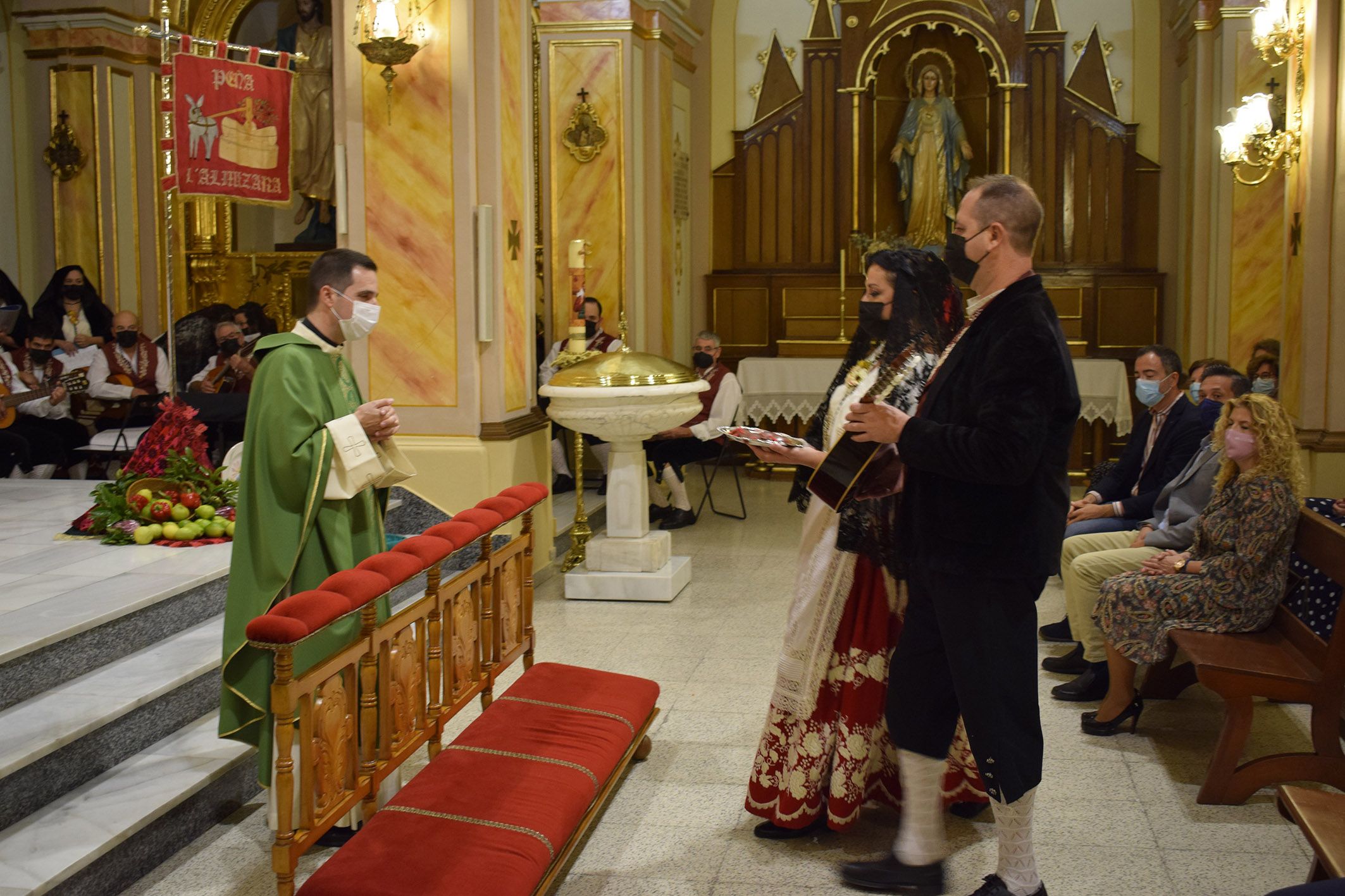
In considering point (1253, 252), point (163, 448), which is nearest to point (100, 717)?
point (163, 448)

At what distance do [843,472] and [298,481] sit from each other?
146cm

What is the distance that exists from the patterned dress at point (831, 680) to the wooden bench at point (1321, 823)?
105 centimetres

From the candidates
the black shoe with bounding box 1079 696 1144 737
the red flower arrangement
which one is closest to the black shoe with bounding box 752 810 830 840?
the black shoe with bounding box 1079 696 1144 737

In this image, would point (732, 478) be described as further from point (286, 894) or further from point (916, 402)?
point (286, 894)

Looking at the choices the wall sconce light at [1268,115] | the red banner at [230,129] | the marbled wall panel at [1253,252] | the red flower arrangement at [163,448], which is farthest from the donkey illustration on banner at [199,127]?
the marbled wall panel at [1253,252]

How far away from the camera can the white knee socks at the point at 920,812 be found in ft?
10.6

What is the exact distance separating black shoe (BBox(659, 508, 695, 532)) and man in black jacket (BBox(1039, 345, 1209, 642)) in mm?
3351

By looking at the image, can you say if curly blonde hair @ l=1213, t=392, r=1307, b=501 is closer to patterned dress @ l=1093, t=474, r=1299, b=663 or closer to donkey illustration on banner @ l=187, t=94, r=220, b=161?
patterned dress @ l=1093, t=474, r=1299, b=663

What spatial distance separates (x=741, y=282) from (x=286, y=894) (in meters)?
10.3

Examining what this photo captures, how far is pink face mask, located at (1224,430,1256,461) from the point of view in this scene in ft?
14.0

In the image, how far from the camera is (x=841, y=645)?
358cm

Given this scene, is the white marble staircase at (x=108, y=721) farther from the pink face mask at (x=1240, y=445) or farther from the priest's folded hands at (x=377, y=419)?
the pink face mask at (x=1240, y=445)

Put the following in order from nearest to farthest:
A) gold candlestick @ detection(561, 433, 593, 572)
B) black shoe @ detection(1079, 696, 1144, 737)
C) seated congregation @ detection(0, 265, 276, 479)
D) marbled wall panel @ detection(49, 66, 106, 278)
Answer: black shoe @ detection(1079, 696, 1144, 737) → gold candlestick @ detection(561, 433, 593, 572) → seated congregation @ detection(0, 265, 276, 479) → marbled wall panel @ detection(49, 66, 106, 278)

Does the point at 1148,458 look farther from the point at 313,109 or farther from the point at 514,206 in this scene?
the point at 313,109
